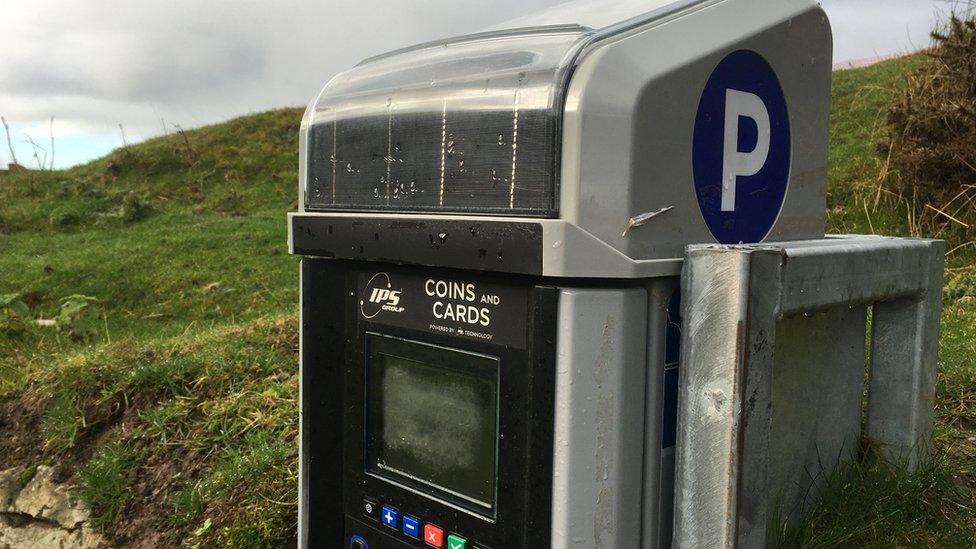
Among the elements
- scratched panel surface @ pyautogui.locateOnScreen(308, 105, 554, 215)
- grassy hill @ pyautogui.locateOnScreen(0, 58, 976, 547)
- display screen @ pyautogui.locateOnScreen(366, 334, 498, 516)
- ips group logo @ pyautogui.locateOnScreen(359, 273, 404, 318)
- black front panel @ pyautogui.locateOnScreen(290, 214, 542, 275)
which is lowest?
grassy hill @ pyautogui.locateOnScreen(0, 58, 976, 547)

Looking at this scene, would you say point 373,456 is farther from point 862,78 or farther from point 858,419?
point 862,78

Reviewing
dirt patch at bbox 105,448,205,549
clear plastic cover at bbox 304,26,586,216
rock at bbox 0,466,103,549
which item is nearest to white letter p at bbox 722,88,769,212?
clear plastic cover at bbox 304,26,586,216

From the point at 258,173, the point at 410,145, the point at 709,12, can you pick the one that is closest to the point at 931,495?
the point at 709,12

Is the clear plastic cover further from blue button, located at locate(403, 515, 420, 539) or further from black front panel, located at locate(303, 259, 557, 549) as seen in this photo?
blue button, located at locate(403, 515, 420, 539)

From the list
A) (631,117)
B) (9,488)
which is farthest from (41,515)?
(631,117)

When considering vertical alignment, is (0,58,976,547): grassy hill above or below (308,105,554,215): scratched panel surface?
below

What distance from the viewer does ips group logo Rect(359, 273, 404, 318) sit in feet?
6.16

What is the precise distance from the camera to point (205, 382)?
3.94 m

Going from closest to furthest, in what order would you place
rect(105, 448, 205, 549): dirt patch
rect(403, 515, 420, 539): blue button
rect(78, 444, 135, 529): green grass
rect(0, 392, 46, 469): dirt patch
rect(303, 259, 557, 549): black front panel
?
rect(303, 259, 557, 549): black front panel < rect(403, 515, 420, 539): blue button < rect(105, 448, 205, 549): dirt patch < rect(78, 444, 135, 529): green grass < rect(0, 392, 46, 469): dirt patch

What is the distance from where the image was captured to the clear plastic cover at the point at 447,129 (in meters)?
1.52

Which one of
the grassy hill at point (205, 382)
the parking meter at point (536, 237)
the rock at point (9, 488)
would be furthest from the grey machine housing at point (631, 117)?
the rock at point (9, 488)

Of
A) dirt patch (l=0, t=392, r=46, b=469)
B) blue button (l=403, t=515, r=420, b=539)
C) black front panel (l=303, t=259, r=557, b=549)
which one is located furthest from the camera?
dirt patch (l=0, t=392, r=46, b=469)

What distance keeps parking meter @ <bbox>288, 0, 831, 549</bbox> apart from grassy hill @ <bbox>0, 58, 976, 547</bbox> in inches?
24.2

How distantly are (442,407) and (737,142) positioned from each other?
81cm
